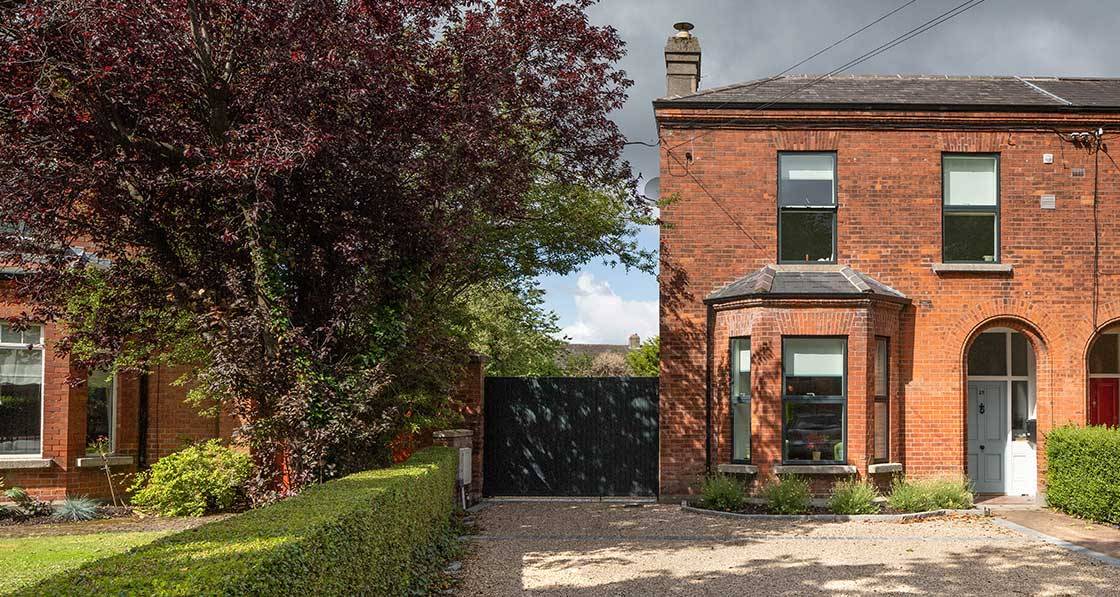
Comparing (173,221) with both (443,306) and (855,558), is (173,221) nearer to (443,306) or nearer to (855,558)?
(443,306)

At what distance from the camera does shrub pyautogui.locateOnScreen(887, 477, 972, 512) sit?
45.0 ft

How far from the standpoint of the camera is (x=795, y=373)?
571 inches

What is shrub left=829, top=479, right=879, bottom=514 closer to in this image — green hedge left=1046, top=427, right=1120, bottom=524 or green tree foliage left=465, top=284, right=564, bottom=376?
green hedge left=1046, top=427, right=1120, bottom=524

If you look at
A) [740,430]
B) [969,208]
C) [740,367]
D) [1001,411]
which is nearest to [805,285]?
[740,367]

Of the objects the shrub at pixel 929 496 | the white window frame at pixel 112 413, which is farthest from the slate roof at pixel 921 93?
the white window frame at pixel 112 413

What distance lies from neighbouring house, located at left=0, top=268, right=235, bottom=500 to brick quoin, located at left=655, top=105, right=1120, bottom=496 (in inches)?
321

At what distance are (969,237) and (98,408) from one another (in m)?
14.2

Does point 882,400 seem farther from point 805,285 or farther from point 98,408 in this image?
point 98,408

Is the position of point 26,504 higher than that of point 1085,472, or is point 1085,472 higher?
point 1085,472

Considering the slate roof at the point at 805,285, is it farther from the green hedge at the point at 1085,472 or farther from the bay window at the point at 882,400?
the green hedge at the point at 1085,472

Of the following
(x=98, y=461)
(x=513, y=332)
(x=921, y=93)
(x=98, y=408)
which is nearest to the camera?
(x=98, y=461)

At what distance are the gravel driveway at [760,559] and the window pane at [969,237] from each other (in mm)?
4476

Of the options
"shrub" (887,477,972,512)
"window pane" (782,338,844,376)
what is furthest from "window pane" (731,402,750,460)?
"shrub" (887,477,972,512)

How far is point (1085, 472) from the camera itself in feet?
43.3
